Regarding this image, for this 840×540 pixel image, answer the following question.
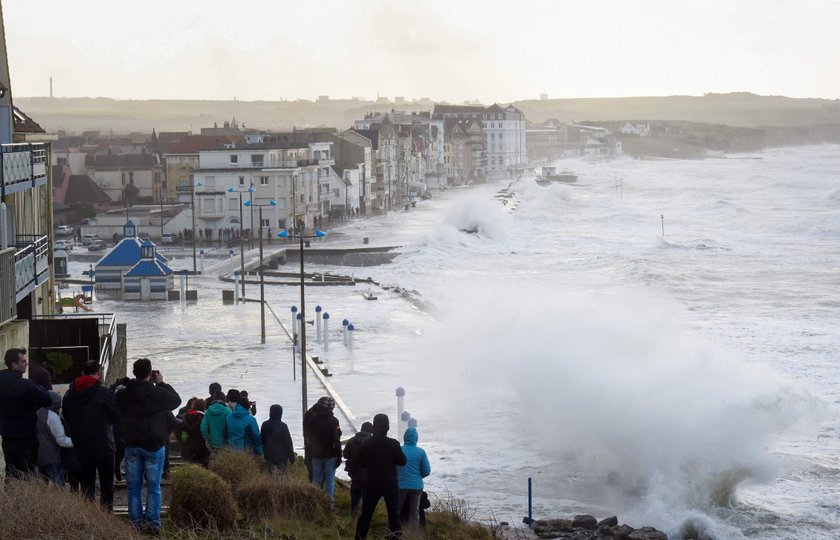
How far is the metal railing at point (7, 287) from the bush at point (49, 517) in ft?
12.6

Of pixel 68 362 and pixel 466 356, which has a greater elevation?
pixel 68 362

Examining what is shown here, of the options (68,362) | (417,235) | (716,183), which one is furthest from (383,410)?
(716,183)

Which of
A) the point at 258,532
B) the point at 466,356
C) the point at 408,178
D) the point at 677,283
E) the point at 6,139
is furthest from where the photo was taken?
the point at 408,178

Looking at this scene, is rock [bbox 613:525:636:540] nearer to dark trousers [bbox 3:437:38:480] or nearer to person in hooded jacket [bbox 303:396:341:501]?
person in hooded jacket [bbox 303:396:341:501]

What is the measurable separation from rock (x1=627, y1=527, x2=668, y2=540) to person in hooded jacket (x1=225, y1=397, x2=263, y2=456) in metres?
4.99

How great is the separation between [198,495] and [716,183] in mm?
139404

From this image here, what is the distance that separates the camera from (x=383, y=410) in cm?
2148

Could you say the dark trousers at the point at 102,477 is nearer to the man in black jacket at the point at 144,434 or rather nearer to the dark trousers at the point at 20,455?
the man in black jacket at the point at 144,434

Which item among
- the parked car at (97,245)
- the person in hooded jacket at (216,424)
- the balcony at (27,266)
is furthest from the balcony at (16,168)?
the parked car at (97,245)

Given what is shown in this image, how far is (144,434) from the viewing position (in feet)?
30.0

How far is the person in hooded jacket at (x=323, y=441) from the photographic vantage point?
36.4 ft

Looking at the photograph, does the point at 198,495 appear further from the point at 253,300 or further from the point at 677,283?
the point at 677,283

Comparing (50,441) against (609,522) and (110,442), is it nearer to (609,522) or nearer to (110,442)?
(110,442)

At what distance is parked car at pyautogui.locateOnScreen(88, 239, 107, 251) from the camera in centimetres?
5756
